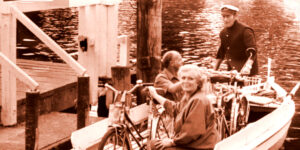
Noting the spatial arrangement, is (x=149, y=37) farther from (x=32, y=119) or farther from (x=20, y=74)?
(x=32, y=119)

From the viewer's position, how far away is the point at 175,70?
27.1 feet

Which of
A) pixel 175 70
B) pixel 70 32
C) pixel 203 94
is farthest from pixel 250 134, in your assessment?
pixel 70 32

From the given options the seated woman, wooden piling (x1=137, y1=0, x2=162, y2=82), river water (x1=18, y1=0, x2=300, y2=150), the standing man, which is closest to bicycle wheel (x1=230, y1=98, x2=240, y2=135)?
the standing man

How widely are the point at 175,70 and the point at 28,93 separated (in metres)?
1.86

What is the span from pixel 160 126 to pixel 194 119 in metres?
2.17

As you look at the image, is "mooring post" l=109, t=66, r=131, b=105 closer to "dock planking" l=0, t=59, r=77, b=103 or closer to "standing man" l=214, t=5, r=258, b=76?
"dock planking" l=0, t=59, r=77, b=103

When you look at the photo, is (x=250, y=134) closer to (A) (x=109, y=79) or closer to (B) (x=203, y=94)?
(B) (x=203, y=94)

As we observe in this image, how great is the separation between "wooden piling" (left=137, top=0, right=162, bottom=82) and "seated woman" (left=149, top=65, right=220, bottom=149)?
12.0 feet

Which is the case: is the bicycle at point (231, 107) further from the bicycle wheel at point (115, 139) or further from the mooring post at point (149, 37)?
the bicycle wheel at point (115, 139)

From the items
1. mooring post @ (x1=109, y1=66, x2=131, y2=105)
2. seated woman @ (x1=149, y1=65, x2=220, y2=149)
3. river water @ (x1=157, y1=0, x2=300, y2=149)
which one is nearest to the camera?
seated woman @ (x1=149, y1=65, x2=220, y2=149)

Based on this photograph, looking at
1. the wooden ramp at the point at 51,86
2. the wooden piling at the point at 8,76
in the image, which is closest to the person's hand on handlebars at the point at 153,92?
the wooden piling at the point at 8,76

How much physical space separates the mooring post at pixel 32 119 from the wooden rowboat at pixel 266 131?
2111 millimetres

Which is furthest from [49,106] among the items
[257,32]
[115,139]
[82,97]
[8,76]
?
[257,32]

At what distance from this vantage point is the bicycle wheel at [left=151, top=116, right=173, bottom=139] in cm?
800
